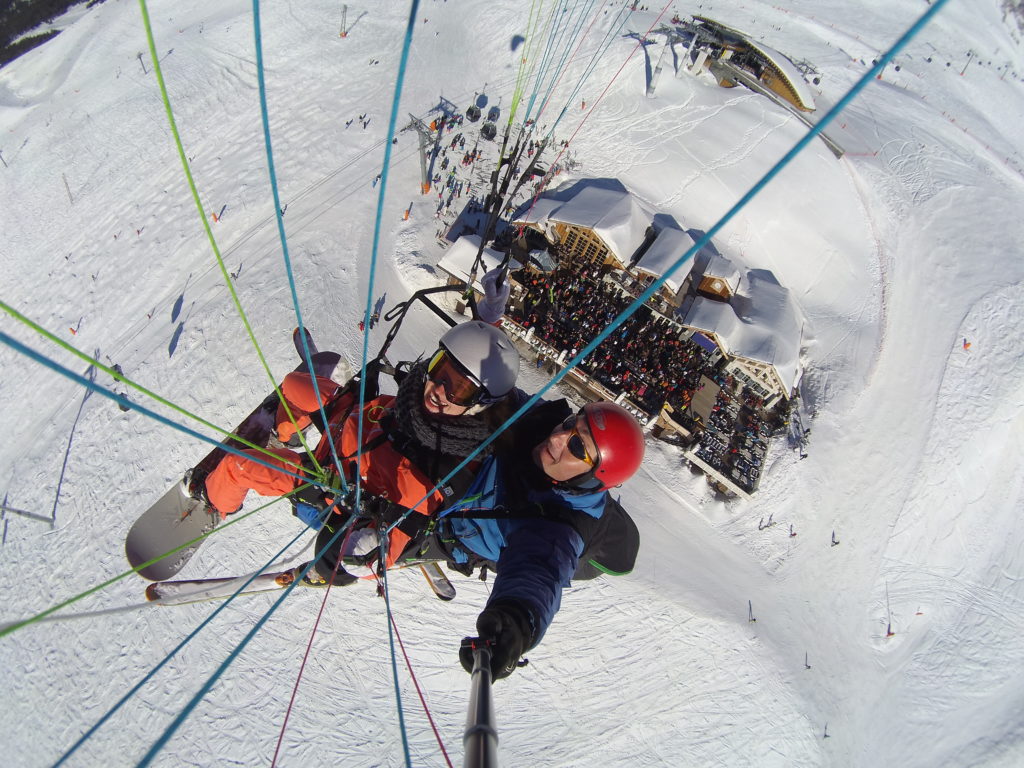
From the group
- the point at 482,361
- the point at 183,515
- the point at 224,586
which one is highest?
the point at 482,361

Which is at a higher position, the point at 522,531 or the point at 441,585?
the point at 522,531

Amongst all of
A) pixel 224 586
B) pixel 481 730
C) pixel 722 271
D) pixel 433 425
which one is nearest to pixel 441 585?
pixel 224 586

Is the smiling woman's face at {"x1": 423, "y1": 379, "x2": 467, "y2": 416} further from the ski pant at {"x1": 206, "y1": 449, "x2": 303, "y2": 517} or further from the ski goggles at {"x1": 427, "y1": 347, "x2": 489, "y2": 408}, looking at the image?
the ski pant at {"x1": 206, "y1": 449, "x2": 303, "y2": 517}

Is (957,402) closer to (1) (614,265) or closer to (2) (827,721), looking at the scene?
(2) (827,721)

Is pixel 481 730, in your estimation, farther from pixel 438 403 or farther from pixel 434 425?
pixel 438 403

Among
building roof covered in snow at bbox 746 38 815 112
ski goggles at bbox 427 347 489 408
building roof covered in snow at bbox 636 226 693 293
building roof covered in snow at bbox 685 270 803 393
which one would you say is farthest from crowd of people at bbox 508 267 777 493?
building roof covered in snow at bbox 746 38 815 112

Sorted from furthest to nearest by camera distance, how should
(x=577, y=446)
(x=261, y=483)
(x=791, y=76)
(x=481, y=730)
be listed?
(x=791, y=76), (x=261, y=483), (x=577, y=446), (x=481, y=730)

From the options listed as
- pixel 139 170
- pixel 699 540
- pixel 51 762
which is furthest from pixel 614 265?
pixel 51 762
